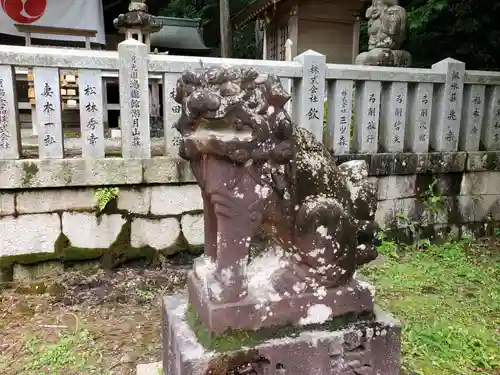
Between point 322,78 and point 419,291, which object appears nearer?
point 419,291

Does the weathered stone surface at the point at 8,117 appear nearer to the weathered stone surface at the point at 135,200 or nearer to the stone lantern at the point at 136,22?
the weathered stone surface at the point at 135,200

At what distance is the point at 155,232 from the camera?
4.71 m

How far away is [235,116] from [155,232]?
3.06 meters

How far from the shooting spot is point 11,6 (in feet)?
35.5

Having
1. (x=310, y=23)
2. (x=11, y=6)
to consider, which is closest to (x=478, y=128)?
(x=310, y=23)

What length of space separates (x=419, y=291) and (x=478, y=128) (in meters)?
2.60

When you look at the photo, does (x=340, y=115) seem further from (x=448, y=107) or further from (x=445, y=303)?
(x=445, y=303)

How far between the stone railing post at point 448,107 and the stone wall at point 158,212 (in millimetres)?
208

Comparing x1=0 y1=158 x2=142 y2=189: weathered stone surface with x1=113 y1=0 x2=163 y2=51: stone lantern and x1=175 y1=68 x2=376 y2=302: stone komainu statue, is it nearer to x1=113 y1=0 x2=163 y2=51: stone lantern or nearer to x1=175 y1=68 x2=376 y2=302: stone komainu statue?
x1=175 y1=68 x2=376 y2=302: stone komainu statue

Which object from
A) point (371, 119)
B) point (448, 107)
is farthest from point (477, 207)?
point (371, 119)

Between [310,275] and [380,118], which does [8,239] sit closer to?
[310,275]

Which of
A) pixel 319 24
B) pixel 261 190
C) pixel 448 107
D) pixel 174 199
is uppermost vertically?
pixel 319 24

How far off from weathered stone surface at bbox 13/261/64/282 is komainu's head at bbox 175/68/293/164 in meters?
3.11

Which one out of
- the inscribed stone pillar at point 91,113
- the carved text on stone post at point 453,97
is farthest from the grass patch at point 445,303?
the inscribed stone pillar at point 91,113
